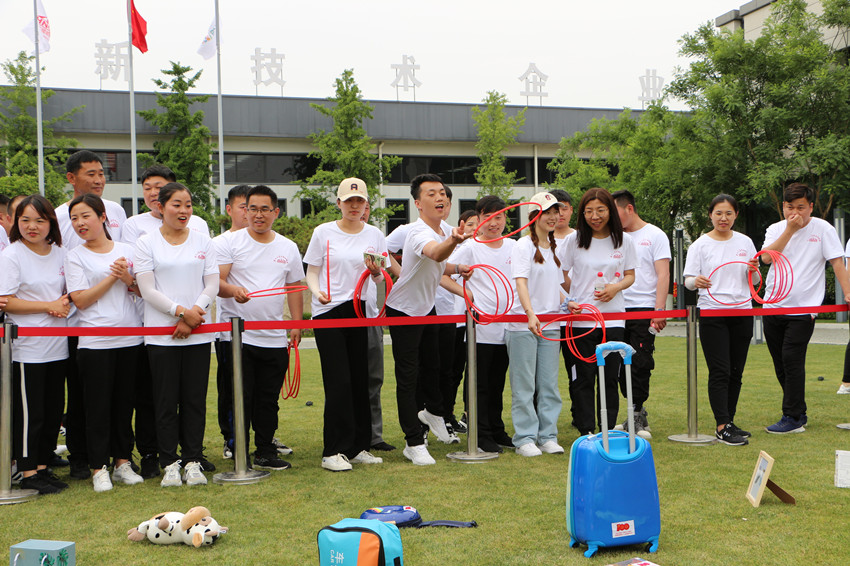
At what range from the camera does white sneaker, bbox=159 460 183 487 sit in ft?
16.7

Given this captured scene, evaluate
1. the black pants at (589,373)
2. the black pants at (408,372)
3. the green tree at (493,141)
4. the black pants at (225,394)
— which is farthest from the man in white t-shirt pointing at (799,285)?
the green tree at (493,141)

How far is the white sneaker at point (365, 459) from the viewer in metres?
5.75

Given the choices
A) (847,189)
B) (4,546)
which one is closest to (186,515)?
(4,546)

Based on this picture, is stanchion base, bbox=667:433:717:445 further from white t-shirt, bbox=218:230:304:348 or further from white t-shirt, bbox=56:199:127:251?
white t-shirt, bbox=56:199:127:251

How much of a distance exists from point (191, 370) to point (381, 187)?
1092 inches

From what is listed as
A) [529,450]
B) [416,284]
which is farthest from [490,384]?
[416,284]

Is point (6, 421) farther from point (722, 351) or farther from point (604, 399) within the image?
point (722, 351)

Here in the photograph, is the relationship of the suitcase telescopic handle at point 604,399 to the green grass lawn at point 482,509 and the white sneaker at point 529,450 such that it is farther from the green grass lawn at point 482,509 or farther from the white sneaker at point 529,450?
the white sneaker at point 529,450

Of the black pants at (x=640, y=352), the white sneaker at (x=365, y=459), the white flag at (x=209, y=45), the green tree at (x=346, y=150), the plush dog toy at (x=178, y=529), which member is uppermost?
the white flag at (x=209, y=45)

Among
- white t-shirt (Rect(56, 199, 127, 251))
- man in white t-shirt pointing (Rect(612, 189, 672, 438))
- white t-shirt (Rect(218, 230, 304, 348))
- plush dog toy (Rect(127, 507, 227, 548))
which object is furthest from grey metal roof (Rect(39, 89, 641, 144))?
plush dog toy (Rect(127, 507, 227, 548))

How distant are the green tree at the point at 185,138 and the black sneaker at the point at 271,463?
22879mm

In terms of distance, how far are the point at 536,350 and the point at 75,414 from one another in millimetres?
3270

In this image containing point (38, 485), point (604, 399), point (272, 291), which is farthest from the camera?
point (272, 291)

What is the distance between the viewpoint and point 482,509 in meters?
4.37
